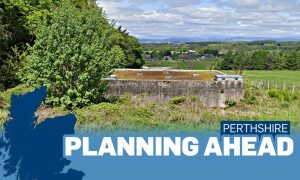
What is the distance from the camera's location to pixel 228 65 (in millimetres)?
81750

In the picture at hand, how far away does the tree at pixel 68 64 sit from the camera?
71.0ft

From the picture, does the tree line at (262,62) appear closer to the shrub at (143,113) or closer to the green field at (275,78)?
the green field at (275,78)

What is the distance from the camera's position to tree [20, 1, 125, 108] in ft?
71.0

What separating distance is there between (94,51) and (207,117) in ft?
16.9

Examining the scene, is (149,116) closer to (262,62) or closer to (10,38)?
(10,38)

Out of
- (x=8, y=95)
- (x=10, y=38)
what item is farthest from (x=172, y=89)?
(x=10, y=38)

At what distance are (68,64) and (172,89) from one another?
7019 mm

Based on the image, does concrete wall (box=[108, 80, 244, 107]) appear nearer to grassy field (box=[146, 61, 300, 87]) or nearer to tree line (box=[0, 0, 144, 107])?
tree line (box=[0, 0, 144, 107])

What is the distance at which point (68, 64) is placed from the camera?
21828 millimetres

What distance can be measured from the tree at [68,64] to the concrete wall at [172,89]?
4.48 m

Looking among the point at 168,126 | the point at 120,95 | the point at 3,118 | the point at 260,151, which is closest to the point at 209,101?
the point at 120,95

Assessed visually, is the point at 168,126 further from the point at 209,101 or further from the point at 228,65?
the point at 228,65
